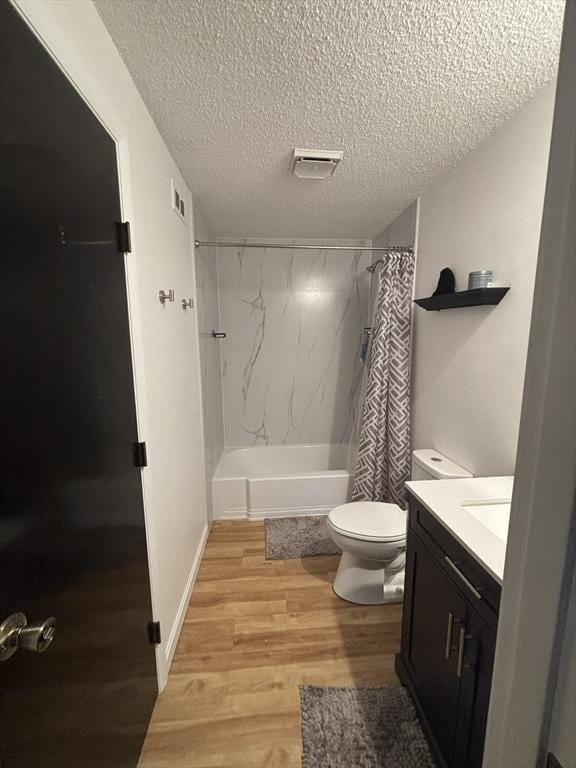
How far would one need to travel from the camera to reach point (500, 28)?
3.16ft

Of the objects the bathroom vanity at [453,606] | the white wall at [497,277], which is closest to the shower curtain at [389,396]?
the white wall at [497,277]

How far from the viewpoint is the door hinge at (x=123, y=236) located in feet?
3.40

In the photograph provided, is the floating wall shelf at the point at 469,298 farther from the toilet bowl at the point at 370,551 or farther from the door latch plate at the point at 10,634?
the door latch plate at the point at 10,634

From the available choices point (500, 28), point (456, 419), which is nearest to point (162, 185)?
point (500, 28)

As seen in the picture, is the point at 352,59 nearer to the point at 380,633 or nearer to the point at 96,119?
the point at 96,119

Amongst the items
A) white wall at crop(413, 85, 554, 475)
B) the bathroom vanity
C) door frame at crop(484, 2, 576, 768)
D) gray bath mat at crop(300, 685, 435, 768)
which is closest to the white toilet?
white wall at crop(413, 85, 554, 475)

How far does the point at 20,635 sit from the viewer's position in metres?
0.59

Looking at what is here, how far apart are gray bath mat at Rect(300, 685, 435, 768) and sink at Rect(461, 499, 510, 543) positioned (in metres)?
0.85

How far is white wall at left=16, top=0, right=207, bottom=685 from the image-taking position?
84 cm

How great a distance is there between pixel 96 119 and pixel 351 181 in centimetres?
142

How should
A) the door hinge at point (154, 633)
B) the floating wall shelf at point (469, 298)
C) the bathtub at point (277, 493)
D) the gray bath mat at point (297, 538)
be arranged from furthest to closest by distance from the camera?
the bathtub at point (277, 493) → the gray bath mat at point (297, 538) → the floating wall shelf at point (469, 298) → the door hinge at point (154, 633)

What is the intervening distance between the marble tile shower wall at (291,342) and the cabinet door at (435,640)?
2.20 meters

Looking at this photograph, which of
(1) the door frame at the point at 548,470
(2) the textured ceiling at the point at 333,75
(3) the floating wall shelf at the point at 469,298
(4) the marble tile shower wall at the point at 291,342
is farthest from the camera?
(4) the marble tile shower wall at the point at 291,342

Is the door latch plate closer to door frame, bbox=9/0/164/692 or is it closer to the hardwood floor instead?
door frame, bbox=9/0/164/692
